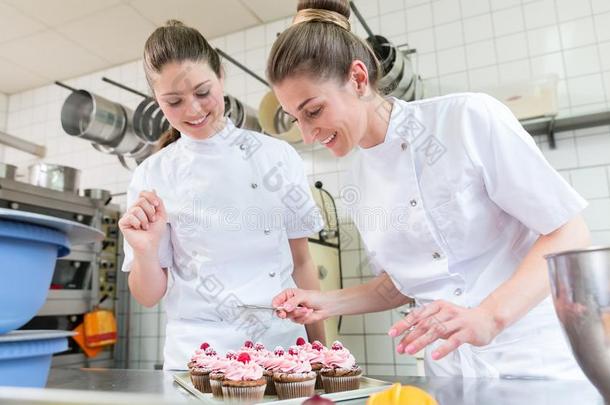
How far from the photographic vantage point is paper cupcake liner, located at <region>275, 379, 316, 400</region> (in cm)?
116

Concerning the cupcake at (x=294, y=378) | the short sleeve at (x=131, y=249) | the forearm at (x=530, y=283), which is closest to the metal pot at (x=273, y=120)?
the short sleeve at (x=131, y=249)

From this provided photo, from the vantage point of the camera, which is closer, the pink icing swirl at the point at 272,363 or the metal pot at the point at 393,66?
the pink icing swirl at the point at 272,363

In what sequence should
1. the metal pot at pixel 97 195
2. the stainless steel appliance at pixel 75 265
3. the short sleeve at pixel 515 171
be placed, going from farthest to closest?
the metal pot at pixel 97 195 → the stainless steel appliance at pixel 75 265 → the short sleeve at pixel 515 171

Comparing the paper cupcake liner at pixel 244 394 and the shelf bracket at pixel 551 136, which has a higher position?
the shelf bracket at pixel 551 136

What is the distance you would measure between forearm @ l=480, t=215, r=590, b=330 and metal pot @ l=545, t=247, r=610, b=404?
0.32 meters

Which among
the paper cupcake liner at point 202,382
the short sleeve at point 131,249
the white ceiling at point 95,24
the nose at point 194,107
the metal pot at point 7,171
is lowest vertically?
the paper cupcake liner at point 202,382

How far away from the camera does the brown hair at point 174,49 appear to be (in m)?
1.62

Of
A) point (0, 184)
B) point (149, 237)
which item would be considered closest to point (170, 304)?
point (149, 237)

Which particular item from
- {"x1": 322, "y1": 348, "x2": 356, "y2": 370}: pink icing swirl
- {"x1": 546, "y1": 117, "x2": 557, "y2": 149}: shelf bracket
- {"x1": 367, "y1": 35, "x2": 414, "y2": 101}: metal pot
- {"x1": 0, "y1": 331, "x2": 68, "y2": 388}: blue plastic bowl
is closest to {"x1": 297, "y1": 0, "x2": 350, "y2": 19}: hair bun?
{"x1": 322, "y1": 348, "x2": 356, "y2": 370}: pink icing swirl

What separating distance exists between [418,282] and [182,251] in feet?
2.54

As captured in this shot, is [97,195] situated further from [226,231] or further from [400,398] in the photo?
[400,398]

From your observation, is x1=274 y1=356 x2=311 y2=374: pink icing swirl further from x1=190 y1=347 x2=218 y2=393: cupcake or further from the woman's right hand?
the woman's right hand

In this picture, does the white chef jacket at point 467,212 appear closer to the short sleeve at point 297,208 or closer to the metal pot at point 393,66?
the short sleeve at point 297,208

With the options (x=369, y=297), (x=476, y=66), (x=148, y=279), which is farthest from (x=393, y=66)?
(x=148, y=279)
